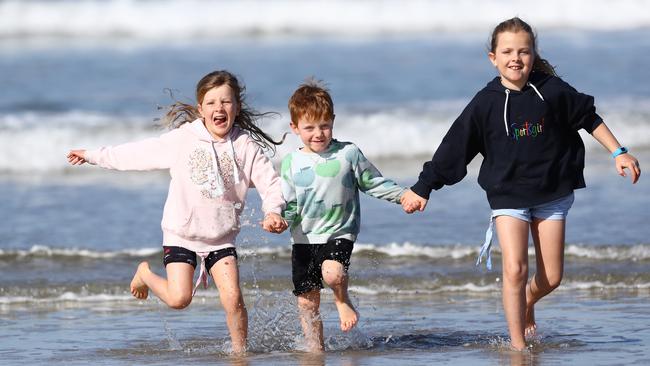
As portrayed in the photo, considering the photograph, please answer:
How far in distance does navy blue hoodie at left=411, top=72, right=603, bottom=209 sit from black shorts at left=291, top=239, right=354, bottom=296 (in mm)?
699

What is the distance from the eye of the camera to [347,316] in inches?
229

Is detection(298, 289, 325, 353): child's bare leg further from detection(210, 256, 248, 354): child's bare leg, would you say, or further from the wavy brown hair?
the wavy brown hair

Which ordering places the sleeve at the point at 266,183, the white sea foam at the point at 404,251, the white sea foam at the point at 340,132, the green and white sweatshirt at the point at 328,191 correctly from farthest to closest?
the white sea foam at the point at 340,132 → the white sea foam at the point at 404,251 → the green and white sweatshirt at the point at 328,191 → the sleeve at the point at 266,183

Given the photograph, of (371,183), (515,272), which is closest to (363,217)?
(371,183)

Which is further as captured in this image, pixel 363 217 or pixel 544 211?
pixel 363 217

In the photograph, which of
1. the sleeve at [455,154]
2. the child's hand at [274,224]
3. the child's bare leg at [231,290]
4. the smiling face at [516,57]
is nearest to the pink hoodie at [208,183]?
the child's bare leg at [231,290]

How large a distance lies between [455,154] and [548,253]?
632 mm

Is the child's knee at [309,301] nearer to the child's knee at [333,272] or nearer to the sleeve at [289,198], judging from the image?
the child's knee at [333,272]

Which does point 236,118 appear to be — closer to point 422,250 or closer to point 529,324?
point 529,324

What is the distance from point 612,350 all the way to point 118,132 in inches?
414

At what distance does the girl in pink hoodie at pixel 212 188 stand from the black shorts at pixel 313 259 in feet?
0.98

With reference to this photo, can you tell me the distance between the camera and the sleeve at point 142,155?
5953 millimetres

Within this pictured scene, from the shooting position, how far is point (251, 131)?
601 cm

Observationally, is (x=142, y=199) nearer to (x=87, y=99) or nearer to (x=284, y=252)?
(x=284, y=252)
